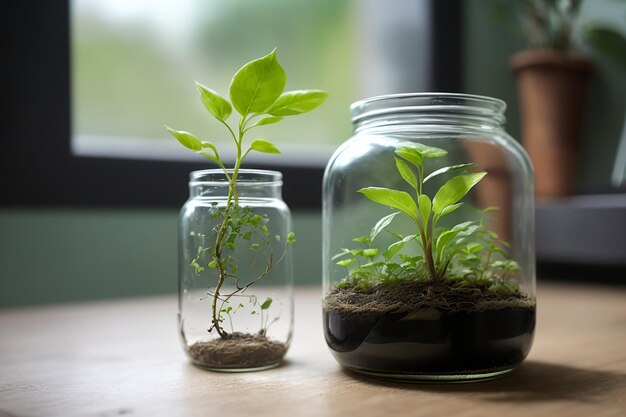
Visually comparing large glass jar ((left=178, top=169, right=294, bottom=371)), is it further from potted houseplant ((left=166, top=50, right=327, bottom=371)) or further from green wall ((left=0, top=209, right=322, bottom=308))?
green wall ((left=0, top=209, right=322, bottom=308))

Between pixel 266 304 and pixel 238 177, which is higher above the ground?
pixel 238 177

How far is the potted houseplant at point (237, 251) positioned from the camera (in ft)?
2.31

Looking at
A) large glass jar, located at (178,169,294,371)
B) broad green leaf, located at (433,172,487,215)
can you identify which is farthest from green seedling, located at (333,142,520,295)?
large glass jar, located at (178,169,294,371)

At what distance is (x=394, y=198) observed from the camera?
65cm

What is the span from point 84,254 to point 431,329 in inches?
43.0

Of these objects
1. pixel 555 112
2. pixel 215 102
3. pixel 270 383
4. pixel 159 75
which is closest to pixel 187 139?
pixel 215 102

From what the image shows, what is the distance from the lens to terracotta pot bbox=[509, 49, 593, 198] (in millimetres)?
1937

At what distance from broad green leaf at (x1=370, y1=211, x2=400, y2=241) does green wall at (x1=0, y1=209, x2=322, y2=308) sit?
1.02 metres

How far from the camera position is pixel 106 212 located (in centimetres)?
156

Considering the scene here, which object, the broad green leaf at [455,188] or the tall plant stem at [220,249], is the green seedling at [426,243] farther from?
the tall plant stem at [220,249]

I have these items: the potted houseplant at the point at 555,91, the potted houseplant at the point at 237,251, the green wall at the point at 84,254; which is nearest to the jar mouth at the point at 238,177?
the potted houseplant at the point at 237,251

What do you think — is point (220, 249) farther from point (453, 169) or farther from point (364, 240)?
point (453, 169)

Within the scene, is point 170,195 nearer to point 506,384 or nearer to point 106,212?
point 106,212

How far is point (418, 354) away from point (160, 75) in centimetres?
134
